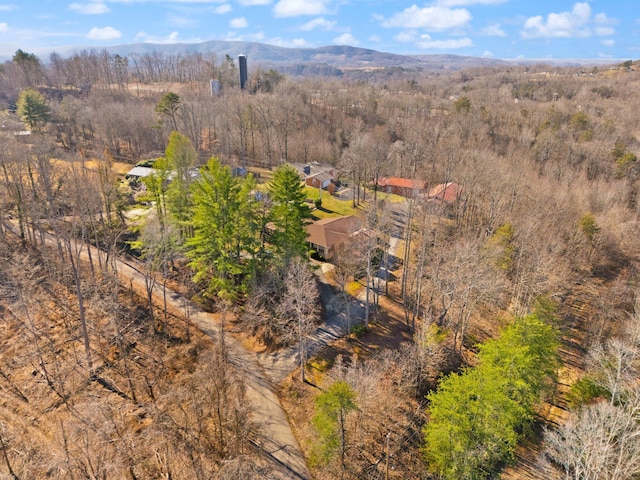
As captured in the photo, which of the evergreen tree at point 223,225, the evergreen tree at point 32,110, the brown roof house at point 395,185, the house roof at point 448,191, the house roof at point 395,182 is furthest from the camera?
the evergreen tree at point 32,110

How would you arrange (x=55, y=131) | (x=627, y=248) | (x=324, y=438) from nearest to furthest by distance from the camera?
(x=324, y=438) < (x=627, y=248) < (x=55, y=131)

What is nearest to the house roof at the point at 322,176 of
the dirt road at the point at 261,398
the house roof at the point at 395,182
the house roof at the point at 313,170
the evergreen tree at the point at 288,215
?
the house roof at the point at 313,170

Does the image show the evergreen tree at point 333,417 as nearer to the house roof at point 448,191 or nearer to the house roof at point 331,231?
the house roof at point 331,231

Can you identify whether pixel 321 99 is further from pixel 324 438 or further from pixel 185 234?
pixel 324 438

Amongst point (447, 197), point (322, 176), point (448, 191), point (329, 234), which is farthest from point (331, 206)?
point (448, 191)

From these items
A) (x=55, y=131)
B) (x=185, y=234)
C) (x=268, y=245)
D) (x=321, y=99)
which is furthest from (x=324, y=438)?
(x=321, y=99)

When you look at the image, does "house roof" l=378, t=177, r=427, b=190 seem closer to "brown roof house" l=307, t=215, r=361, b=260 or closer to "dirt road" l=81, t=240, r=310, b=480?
"brown roof house" l=307, t=215, r=361, b=260

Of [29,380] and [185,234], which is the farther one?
[185,234]

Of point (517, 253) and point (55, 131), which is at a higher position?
point (55, 131)
